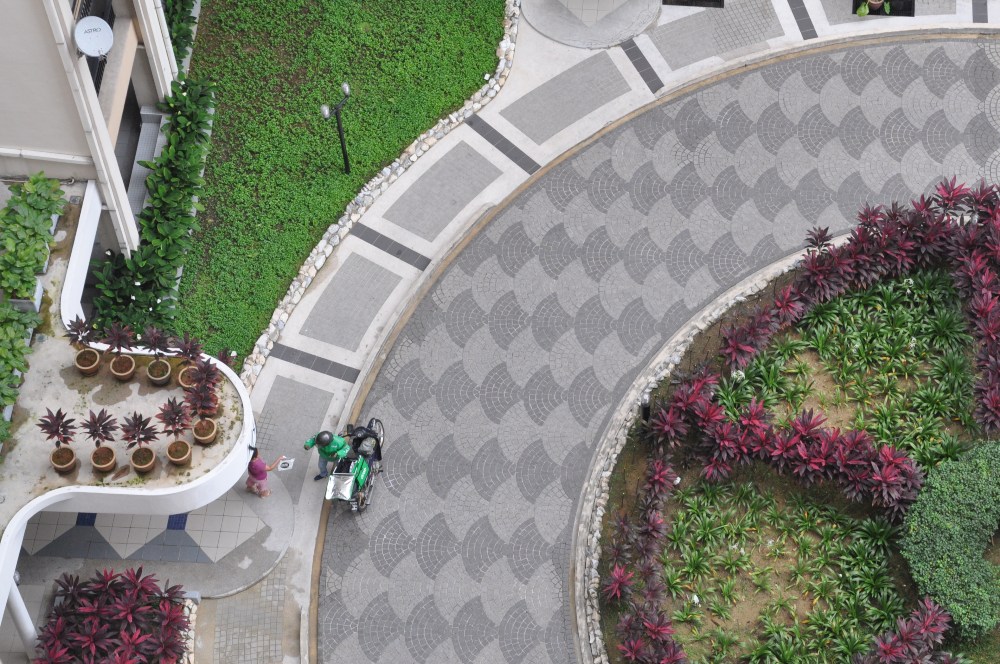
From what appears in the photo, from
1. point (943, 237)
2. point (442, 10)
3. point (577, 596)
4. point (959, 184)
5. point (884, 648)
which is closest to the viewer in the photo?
point (884, 648)

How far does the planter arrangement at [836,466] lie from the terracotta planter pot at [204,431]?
746cm

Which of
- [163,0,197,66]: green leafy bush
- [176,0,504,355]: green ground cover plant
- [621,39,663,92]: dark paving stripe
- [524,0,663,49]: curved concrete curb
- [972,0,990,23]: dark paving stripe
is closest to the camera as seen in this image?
[176,0,504,355]: green ground cover plant

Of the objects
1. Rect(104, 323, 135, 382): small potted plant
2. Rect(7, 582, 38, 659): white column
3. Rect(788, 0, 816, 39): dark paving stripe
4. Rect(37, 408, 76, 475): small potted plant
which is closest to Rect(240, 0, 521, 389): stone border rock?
Rect(104, 323, 135, 382): small potted plant

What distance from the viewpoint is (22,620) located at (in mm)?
20281

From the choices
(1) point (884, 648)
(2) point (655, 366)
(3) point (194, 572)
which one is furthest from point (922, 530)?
(3) point (194, 572)

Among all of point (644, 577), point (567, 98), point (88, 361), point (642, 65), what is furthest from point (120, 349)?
point (642, 65)

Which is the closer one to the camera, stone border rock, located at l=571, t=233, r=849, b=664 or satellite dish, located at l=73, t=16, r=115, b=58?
satellite dish, located at l=73, t=16, r=115, b=58

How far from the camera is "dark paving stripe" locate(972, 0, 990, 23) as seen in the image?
28.8m

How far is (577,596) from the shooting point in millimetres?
22156

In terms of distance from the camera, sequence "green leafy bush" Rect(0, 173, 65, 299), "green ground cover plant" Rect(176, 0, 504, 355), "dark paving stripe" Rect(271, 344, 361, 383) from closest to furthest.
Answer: "green leafy bush" Rect(0, 173, 65, 299)
"dark paving stripe" Rect(271, 344, 361, 383)
"green ground cover plant" Rect(176, 0, 504, 355)

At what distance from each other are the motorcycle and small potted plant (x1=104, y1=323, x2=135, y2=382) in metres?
4.11

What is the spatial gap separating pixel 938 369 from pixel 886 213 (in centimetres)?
364

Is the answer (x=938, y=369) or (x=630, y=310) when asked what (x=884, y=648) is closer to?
(x=938, y=369)

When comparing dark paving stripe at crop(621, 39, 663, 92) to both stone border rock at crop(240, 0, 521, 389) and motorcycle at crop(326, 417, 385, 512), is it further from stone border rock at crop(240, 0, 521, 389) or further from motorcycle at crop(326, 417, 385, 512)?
motorcycle at crop(326, 417, 385, 512)
